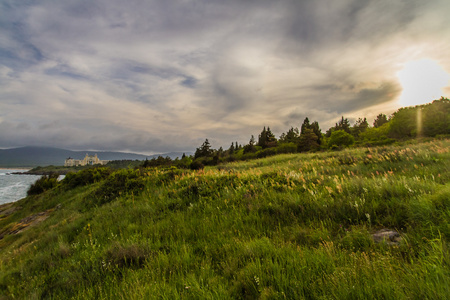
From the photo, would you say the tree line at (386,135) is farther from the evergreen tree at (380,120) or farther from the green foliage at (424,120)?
the evergreen tree at (380,120)

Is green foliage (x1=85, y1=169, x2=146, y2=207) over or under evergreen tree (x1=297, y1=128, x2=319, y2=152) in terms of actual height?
→ under

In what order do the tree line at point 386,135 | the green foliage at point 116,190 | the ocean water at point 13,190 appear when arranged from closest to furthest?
the green foliage at point 116,190
the ocean water at point 13,190
the tree line at point 386,135

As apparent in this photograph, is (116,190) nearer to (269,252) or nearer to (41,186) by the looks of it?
(269,252)

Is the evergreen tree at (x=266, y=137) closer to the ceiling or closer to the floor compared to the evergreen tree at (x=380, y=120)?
closer to the floor

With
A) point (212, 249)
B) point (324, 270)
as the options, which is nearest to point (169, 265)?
point (212, 249)

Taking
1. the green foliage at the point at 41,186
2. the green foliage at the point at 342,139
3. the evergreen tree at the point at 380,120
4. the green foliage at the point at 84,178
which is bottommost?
the green foliage at the point at 41,186

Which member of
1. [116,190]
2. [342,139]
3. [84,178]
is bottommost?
[84,178]

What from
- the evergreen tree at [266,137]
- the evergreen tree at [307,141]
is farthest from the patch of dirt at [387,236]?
the evergreen tree at [266,137]

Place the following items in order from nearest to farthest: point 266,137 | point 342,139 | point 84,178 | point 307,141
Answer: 1. point 84,178
2. point 342,139
3. point 307,141
4. point 266,137

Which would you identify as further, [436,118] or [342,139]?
[342,139]

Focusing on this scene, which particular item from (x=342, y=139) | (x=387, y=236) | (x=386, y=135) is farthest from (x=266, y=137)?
(x=387, y=236)

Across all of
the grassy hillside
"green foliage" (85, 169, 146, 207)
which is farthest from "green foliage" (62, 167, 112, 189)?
the grassy hillside

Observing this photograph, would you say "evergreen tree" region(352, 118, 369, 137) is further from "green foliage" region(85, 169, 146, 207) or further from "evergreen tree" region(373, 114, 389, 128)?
"green foliage" region(85, 169, 146, 207)

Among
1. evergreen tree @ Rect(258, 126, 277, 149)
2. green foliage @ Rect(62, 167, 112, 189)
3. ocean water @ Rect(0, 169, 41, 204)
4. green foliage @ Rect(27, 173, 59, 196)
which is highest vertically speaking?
evergreen tree @ Rect(258, 126, 277, 149)
